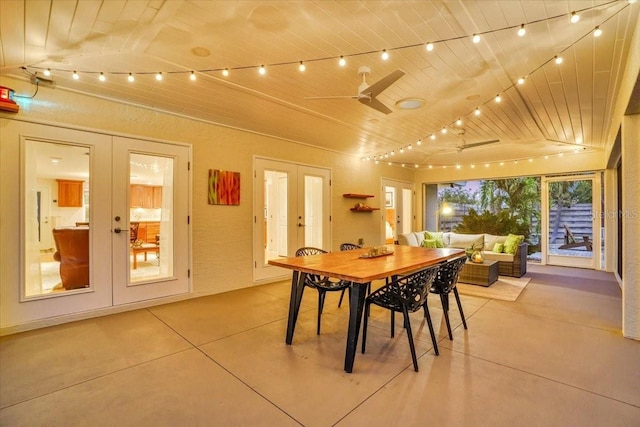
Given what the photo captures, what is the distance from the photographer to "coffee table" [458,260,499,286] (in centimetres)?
490

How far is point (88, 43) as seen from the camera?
2.37m

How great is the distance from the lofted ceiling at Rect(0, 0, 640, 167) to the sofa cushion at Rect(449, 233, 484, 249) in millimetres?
2714

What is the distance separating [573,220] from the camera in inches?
269

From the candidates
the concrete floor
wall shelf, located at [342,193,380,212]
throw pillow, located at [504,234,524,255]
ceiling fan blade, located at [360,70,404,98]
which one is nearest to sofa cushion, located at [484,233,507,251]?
throw pillow, located at [504,234,524,255]

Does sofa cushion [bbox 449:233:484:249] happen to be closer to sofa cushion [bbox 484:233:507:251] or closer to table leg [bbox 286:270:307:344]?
sofa cushion [bbox 484:233:507:251]

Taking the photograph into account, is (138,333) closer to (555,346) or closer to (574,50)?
(555,346)

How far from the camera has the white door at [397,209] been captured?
8.13 metres

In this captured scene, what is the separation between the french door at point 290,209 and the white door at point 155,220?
119 cm

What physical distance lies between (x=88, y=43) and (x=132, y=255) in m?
2.71

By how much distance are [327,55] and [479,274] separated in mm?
4259

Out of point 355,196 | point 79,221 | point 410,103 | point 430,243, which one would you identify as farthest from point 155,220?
point 430,243

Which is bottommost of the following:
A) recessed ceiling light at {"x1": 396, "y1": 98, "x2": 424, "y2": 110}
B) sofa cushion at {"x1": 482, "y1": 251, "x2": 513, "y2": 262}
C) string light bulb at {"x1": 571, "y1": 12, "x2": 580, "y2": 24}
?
sofa cushion at {"x1": 482, "y1": 251, "x2": 513, "y2": 262}

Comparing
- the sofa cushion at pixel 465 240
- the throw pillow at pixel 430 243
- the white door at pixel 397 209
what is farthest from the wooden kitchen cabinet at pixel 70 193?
the sofa cushion at pixel 465 240

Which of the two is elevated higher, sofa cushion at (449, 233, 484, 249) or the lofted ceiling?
the lofted ceiling
